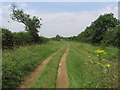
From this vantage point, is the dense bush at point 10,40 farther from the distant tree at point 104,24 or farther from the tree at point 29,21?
the distant tree at point 104,24

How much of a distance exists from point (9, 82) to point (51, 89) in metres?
1.64

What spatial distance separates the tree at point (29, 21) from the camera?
23.8 metres

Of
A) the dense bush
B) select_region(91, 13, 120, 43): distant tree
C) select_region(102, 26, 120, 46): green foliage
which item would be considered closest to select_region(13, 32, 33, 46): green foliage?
the dense bush

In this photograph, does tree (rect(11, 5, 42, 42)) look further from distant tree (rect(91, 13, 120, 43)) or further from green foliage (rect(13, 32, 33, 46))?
distant tree (rect(91, 13, 120, 43))

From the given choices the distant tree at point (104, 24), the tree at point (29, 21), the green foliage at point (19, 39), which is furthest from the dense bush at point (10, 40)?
the distant tree at point (104, 24)

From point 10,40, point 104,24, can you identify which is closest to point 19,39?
point 10,40

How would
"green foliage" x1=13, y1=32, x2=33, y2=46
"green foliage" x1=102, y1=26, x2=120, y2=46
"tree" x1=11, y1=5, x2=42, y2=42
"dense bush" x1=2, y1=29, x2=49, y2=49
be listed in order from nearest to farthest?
Result: "dense bush" x1=2, y1=29, x2=49, y2=49 → "green foliage" x1=13, y1=32, x2=33, y2=46 → "green foliage" x1=102, y1=26, x2=120, y2=46 → "tree" x1=11, y1=5, x2=42, y2=42

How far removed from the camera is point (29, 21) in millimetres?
24125

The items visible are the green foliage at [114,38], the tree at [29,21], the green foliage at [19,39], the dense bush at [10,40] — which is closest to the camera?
the dense bush at [10,40]

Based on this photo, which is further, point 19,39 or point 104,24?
point 104,24

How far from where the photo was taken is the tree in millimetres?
23766

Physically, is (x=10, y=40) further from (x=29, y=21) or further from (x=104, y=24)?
(x=104, y=24)

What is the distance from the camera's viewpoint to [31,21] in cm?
2389

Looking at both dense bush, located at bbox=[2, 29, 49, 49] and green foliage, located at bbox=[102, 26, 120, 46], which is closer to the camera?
dense bush, located at bbox=[2, 29, 49, 49]
